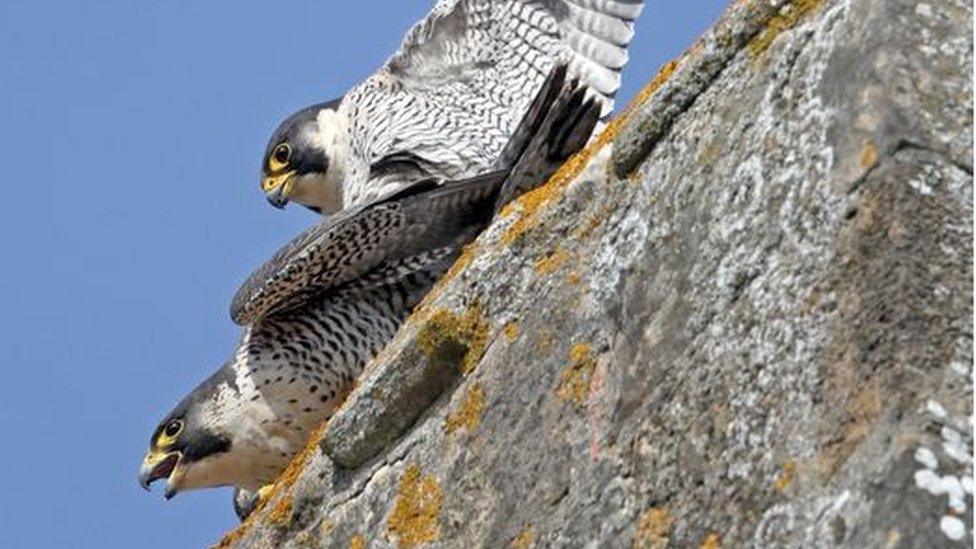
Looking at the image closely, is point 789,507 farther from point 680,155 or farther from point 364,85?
point 364,85

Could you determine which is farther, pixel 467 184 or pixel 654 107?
pixel 467 184

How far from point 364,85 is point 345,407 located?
4.80 metres

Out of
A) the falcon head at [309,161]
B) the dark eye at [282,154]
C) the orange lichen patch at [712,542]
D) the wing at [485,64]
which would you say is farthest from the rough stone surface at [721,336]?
the dark eye at [282,154]

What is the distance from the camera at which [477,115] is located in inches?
371

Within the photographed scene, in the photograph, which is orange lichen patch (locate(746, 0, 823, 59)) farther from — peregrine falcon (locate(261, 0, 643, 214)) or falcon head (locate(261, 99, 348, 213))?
falcon head (locate(261, 99, 348, 213))

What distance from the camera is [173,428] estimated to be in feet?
25.6

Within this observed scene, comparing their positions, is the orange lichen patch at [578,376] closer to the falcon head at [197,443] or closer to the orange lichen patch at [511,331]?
the orange lichen patch at [511,331]

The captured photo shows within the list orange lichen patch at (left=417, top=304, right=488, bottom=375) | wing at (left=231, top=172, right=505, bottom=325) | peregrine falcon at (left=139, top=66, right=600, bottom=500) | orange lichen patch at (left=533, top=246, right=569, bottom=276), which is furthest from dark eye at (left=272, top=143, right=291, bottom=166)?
orange lichen patch at (left=533, top=246, right=569, bottom=276)

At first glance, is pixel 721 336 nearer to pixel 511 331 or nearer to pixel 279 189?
pixel 511 331

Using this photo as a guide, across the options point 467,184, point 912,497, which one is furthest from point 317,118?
point 912,497

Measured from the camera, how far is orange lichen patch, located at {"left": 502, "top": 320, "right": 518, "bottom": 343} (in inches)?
186

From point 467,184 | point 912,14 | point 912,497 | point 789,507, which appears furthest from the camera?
point 467,184

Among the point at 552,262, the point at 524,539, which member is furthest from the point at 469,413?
the point at 524,539

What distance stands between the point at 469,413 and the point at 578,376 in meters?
0.37
